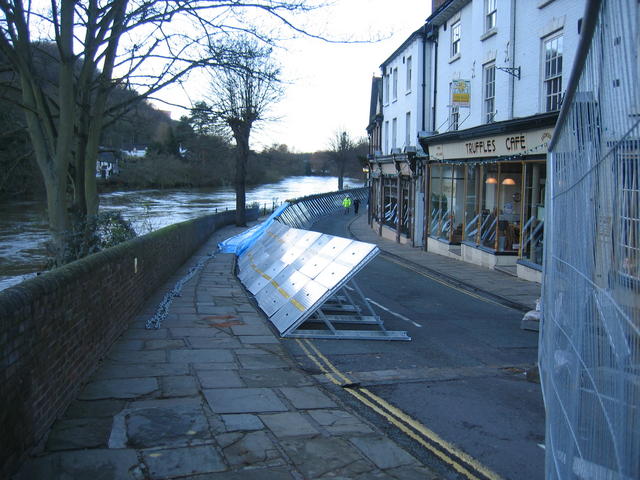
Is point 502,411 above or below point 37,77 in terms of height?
below

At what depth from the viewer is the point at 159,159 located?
76312 millimetres

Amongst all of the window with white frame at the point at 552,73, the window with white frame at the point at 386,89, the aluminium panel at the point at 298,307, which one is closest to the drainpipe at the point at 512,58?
the window with white frame at the point at 552,73

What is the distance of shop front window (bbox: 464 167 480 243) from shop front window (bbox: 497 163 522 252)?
1335 mm

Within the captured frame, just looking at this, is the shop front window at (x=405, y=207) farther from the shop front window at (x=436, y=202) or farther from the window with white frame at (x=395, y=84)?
the window with white frame at (x=395, y=84)

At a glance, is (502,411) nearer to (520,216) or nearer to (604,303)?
(604,303)

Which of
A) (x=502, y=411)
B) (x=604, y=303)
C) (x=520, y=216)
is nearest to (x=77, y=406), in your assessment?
(x=502, y=411)

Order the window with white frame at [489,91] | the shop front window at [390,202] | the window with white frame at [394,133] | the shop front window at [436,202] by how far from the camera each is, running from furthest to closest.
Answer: the shop front window at [390,202] < the window with white frame at [394,133] < the shop front window at [436,202] < the window with white frame at [489,91]

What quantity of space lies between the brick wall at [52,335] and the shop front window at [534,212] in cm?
1084

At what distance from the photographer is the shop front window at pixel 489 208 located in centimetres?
1852

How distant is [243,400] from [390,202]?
27.0 metres

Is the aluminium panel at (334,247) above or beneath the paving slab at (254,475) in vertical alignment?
above

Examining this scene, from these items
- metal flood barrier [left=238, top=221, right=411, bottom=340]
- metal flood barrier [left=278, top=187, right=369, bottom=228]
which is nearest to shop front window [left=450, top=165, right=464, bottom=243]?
metal flood barrier [left=238, top=221, right=411, bottom=340]

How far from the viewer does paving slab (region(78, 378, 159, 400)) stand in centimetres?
625

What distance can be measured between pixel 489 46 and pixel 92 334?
15.7m
